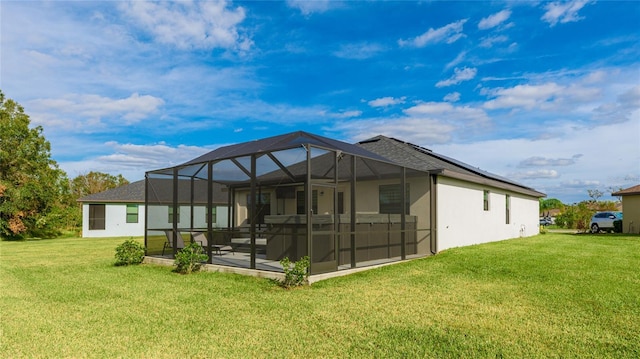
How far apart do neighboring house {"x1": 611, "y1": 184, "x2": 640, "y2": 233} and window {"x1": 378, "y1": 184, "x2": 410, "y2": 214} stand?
55.4 ft

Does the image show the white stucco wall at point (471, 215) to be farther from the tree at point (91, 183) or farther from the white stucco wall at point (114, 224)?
the tree at point (91, 183)

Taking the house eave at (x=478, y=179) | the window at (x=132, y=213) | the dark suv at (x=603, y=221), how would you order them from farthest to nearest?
the window at (x=132, y=213) → the dark suv at (x=603, y=221) → the house eave at (x=478, y=179)

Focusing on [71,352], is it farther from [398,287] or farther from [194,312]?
[398,287]

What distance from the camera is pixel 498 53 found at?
44.9 ft

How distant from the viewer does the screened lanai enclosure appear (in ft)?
26.9

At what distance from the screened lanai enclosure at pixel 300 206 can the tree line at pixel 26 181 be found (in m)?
16.7

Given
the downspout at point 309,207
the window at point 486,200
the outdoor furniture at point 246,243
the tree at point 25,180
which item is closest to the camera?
the downspout at point 309,207

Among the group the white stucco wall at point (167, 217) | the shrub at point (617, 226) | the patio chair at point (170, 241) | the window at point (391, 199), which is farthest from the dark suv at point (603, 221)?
the patio chair at point (170, 241)

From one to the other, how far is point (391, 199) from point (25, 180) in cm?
2403

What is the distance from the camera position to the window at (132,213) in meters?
26.5

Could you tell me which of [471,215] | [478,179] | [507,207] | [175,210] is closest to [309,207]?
[175,210]

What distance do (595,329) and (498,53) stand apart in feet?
36.8

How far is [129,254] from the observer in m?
10.9

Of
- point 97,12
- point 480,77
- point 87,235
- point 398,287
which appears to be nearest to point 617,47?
point 480,77
